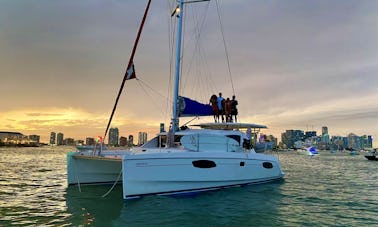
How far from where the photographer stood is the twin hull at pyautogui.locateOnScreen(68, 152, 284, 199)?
9539 mm

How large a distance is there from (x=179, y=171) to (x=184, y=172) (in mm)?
232

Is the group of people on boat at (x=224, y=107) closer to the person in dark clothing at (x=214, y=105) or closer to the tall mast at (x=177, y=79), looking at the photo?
the person in dark clothing at (x=214, y=105)

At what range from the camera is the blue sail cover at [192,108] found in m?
13.4

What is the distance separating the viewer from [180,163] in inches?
402

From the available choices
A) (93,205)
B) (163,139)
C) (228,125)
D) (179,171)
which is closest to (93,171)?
(163,139)

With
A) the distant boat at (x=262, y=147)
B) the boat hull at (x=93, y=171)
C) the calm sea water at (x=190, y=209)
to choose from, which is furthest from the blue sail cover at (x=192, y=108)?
the distant boat at (x=262, y=147)

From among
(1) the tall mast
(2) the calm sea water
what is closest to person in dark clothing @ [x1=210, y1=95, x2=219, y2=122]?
(1) the tall mast

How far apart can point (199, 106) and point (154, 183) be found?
5032mm

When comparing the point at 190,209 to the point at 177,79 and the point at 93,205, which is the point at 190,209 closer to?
the point at 93,205

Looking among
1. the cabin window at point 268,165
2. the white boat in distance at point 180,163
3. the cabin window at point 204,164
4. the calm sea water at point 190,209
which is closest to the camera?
the calm sea water at point 190,209

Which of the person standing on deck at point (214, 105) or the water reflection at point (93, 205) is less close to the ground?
the person standing on deck at point (214, 105)

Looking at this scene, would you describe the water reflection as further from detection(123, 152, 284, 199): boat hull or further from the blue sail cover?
the blue sail cover

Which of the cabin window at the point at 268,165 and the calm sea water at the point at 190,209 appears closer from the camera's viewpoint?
the calm sea water at the point at 190,209

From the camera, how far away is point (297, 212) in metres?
9.14
